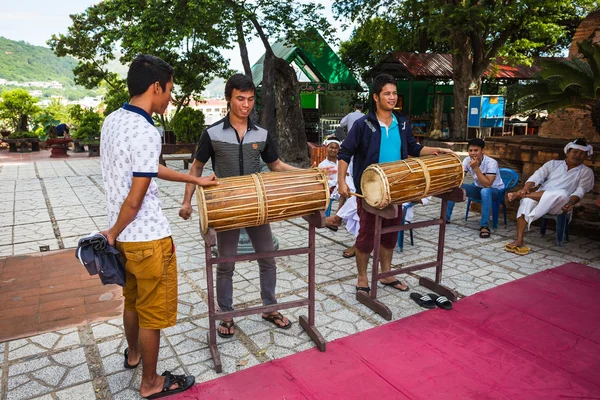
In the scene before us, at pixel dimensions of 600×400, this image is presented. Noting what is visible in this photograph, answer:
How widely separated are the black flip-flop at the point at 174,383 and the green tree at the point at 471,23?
11155 millimetres

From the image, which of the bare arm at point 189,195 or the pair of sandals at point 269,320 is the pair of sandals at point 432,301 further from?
the bare arm at point 189,195

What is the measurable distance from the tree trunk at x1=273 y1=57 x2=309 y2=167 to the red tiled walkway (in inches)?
301

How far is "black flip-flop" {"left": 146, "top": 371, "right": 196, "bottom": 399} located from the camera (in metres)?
2.69

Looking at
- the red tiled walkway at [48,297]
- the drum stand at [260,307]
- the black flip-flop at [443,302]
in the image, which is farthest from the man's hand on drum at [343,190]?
the red tiled walkway at [48,297]

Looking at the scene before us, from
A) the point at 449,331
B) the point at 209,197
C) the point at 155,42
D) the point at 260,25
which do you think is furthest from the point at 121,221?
the point at 260,25

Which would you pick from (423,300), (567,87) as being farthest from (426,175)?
(567,87)

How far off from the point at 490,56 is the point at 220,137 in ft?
44.7

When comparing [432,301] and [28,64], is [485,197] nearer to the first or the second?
[432,301]

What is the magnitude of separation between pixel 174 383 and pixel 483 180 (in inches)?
183

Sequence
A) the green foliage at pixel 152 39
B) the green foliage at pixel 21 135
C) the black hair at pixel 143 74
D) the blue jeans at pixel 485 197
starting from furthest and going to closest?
the green foliage at pixel 21 135 < the green foliage at pixel 152 39 < the blue jeans at pixel 485 197 < the black hair at pixel 143 74

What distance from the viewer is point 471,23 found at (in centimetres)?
1203

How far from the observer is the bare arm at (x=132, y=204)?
2338 mm

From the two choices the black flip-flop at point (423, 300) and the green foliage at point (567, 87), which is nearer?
the black flip-flop at point (423, 300)

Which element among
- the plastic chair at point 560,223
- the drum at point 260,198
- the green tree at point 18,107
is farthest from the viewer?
the green tree at point 18,107
